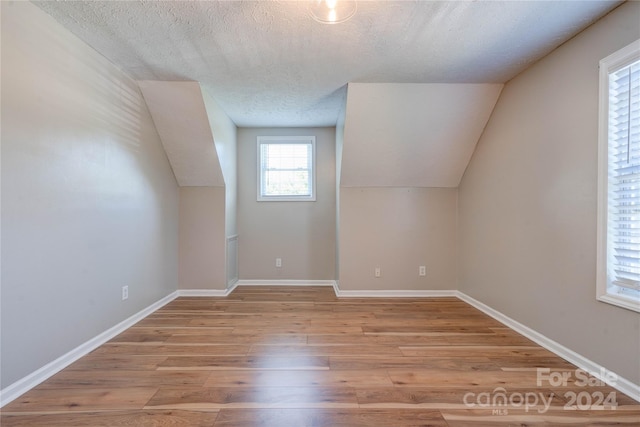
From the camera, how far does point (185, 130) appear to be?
3.15m

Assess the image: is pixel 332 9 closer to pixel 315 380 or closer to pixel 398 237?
pixel 315 380

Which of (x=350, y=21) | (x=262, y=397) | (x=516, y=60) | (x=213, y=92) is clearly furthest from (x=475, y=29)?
(x=262, y=397)

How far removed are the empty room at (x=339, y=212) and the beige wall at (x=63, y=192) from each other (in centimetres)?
1

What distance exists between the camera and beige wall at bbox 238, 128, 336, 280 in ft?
13.9

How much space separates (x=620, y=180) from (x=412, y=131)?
1.80 meters

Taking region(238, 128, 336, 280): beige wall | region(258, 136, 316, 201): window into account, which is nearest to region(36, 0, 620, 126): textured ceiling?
region(258, 136, 316, 201): window

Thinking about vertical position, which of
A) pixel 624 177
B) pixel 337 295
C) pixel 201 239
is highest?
pixel 624 177

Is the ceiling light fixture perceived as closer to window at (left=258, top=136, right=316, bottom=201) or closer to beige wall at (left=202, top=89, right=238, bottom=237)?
beige wall at (left=202, top=89, right=238, bottom=237)

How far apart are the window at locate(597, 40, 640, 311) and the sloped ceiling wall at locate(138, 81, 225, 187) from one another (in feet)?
10.7

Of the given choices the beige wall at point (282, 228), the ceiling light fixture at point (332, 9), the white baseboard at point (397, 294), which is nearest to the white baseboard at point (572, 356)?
the white baseboard at point (397, 294)

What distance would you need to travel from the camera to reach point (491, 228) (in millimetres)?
2990

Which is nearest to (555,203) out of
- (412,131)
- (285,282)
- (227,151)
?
(412,131)

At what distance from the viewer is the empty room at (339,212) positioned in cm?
164

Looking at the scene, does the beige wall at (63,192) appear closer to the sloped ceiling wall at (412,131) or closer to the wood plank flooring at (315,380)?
the wood plank flooring at (315,380)
